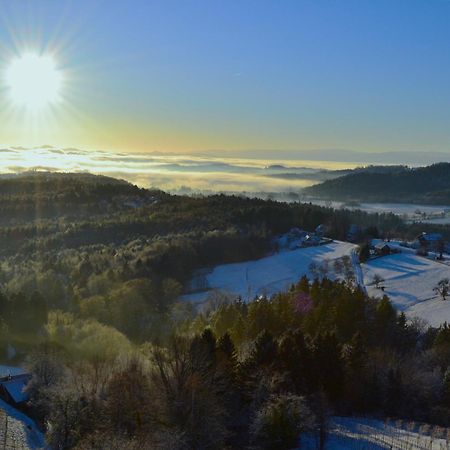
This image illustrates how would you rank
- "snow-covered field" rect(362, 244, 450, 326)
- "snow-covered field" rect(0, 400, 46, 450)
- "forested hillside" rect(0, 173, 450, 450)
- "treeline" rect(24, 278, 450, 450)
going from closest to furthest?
"treeline" rect(24, 278, 450, 450) < "forested hillside" rect(0, 173, 450, 450) < "snow-covered field" rect(0, 400, 46, 450) < "snow-covered field" rect(362, 244, 450, 326)

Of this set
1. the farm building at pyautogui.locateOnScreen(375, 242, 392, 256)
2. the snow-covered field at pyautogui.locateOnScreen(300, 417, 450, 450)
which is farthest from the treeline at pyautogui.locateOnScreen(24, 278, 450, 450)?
the farm building at pyautogui.locateOnScreen(375, 242, 392, 256)

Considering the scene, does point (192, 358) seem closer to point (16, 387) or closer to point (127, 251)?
point (16, 387)

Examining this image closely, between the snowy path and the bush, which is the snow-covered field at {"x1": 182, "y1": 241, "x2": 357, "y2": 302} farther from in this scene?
the bush

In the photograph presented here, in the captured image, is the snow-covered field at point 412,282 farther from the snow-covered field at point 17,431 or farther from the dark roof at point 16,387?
the snow-covered field at point 17,431

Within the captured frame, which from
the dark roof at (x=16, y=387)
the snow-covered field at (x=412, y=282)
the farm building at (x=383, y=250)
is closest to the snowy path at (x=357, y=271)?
the snow-covered field at (x=412, y=282)

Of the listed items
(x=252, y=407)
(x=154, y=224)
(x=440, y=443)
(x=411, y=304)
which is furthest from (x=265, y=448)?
(x=154, y=224)

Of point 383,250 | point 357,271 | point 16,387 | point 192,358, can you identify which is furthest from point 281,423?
point 383,250
